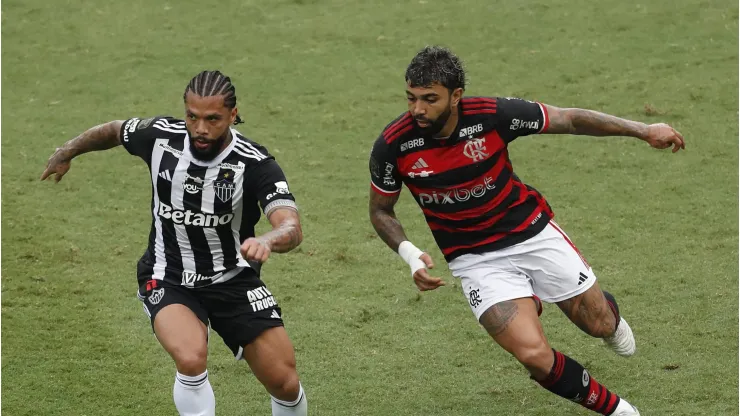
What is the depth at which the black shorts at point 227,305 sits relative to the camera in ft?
20.9

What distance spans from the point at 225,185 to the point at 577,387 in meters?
2.23

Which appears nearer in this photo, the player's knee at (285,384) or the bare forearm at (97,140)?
the player's knee at (285,384)

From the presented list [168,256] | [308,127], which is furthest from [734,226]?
[168,256]

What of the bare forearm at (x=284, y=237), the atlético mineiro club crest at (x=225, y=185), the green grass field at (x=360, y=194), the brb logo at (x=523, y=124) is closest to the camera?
the bare forearm at (x=284, y=237)

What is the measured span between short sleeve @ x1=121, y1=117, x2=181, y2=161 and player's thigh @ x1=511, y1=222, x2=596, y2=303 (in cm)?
207

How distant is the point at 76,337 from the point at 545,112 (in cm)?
366

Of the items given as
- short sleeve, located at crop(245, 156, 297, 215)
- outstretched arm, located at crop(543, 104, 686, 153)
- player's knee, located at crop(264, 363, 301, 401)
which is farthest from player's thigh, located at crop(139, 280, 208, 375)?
outstretched arm, located at crop(543, 104, 686, 153)

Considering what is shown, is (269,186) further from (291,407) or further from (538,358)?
(538,358)

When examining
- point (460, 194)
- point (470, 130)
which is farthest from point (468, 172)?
point (470, 130)

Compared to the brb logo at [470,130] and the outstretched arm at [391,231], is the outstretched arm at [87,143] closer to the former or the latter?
the outstretched arm at [391,231]

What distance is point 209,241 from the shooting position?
638 centimetres

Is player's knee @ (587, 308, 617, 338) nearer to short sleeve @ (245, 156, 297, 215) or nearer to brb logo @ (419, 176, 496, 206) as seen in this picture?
brb logo @ (419, 176, 496, 206)

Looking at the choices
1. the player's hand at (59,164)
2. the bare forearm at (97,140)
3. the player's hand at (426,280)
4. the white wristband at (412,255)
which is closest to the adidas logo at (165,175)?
the bare forearm at (97,140)

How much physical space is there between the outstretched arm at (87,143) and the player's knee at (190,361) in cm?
138
